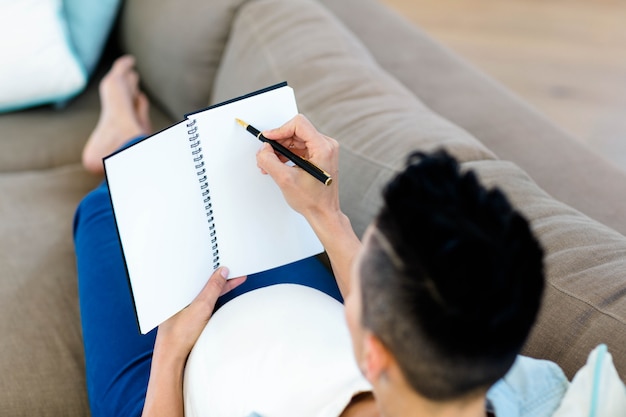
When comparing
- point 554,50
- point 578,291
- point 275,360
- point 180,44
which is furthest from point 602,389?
point 554,50

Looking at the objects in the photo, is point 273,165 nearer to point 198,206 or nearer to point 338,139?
point 198,206

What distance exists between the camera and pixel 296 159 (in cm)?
90

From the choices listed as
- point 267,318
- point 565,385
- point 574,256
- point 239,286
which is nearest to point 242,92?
point 239,286

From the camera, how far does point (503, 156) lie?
3.99 feet

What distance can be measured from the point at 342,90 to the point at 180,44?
47 centimetres

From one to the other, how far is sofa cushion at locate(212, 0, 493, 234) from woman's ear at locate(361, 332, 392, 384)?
1.35 feet

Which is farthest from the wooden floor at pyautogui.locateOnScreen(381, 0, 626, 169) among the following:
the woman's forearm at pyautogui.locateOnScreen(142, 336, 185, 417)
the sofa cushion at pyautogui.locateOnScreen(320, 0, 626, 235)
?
the woman's forearm at pyautogui.locateOnScreen(142, 336, 185, 417)

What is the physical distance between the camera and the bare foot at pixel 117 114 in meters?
1.49

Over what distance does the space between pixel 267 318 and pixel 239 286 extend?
0.20m

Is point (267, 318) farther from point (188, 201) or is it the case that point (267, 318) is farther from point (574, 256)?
point (574, 256)

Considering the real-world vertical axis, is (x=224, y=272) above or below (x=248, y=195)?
below

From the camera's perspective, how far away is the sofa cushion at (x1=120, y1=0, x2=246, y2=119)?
149cm

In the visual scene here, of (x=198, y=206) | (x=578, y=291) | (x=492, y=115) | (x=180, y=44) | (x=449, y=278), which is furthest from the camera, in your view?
(x=180, y=44)

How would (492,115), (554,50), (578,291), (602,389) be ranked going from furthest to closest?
1. (554,50)
2. (492,115)
3. (578,291)
4. (602,389)
